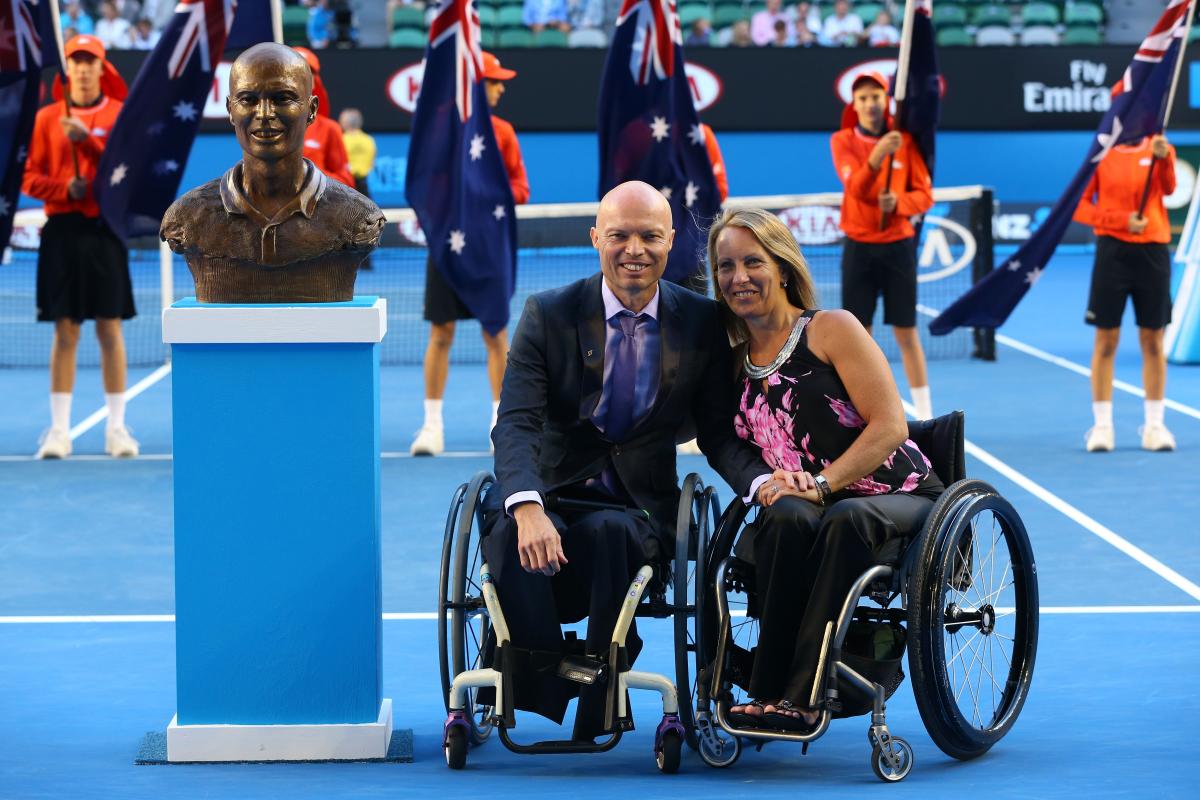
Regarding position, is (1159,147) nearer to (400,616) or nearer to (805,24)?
(400,616)

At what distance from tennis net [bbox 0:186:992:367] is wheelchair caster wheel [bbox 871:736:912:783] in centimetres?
807

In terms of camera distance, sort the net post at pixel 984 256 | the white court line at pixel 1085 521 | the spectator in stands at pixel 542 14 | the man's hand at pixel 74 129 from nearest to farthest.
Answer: the white court line at pixel 1085 521
the man's hand at pixel 74 129
the net post at pixel 984 256
the spectator in stands at pixel 542 14

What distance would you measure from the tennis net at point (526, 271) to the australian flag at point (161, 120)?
10.4 feet

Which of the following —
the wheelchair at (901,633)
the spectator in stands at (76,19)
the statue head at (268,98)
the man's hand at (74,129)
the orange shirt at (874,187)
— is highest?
the spectator in stands at (76,19)

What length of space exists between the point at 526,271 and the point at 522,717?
14715mm

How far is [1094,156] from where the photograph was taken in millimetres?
8789

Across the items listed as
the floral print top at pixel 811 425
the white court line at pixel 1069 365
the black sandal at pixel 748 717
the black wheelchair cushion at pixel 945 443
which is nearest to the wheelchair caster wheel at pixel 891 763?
the black sandal at pixel 748 717

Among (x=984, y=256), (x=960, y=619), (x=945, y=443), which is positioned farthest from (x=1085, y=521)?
(x=984, y=256)

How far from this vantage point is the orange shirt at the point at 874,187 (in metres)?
9.11

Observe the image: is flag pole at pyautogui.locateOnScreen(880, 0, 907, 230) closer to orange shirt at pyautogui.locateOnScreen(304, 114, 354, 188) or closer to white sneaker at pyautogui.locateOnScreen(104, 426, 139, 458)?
orange shirt at pyautogui.locateOnScreen(304, 114, 354, 188)

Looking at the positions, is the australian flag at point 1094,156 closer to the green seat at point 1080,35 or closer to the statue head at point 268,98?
the statue head at point 268,98

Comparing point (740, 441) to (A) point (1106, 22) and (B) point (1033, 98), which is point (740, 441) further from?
(A) point (1106, 22)

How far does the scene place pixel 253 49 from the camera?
14.7ft

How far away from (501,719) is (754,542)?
2.49 feet
